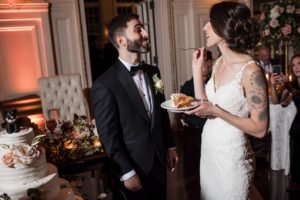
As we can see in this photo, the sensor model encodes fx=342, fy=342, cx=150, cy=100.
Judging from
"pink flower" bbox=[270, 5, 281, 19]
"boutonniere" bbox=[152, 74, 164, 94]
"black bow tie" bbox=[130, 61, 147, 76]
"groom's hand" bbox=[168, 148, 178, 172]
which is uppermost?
"pink flower" bbox=[270, 5, 281, 19]

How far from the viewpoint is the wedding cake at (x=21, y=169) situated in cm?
175

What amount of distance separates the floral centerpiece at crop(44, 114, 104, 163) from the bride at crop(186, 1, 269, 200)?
1.13 metres

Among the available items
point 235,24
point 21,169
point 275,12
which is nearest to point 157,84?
point 235,24

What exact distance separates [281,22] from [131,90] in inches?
126

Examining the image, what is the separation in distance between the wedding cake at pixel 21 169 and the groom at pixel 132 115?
1.24ft

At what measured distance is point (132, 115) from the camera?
78.2 inches

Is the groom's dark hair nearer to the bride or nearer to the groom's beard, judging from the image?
the groom's beard

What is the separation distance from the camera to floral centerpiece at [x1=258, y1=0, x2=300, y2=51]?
4.36m

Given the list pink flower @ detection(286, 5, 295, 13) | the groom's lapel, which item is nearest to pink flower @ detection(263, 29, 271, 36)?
pink flower @ detection(286, 5, 295, 13)

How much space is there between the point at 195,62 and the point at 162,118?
0.55m

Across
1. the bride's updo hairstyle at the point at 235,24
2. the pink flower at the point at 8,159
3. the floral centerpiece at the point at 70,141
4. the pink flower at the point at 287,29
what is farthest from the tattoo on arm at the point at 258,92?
the pink flower at the point at 287,29

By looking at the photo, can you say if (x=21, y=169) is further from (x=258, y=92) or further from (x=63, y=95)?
(x=63, y=95)

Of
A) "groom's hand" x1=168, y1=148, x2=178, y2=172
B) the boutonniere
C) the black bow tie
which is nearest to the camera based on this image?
the black bow tie

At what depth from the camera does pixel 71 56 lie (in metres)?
5.00
